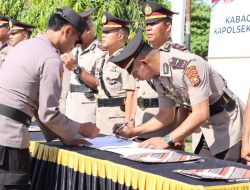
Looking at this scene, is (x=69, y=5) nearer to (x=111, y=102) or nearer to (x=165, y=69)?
(x=111, y=102)

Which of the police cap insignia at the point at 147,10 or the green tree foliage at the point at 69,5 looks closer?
the police cap insignia at the point at 147,10

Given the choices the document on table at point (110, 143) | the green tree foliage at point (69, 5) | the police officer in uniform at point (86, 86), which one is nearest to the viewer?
the document on table at point (110, 143)

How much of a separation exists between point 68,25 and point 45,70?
1.08ft

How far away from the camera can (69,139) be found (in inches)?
137

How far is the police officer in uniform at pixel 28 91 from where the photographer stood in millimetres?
3174

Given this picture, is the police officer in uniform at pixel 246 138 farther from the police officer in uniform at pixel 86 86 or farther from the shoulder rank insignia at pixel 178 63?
the police officer in uniform at pixel 86 86

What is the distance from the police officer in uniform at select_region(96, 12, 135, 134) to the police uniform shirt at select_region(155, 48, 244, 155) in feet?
4.57

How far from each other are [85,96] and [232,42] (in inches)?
60.2

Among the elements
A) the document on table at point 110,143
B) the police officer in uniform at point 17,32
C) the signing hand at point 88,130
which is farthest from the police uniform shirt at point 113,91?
the police officer in uniform at point 17,32

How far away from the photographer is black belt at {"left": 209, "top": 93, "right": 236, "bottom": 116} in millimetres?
3514

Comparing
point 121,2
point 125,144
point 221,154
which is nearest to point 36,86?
point 125,144

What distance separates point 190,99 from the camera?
3.24 meters

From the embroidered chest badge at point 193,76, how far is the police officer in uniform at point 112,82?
1.82 meters

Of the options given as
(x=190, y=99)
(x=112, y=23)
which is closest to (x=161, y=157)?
(x=190, y=99)
